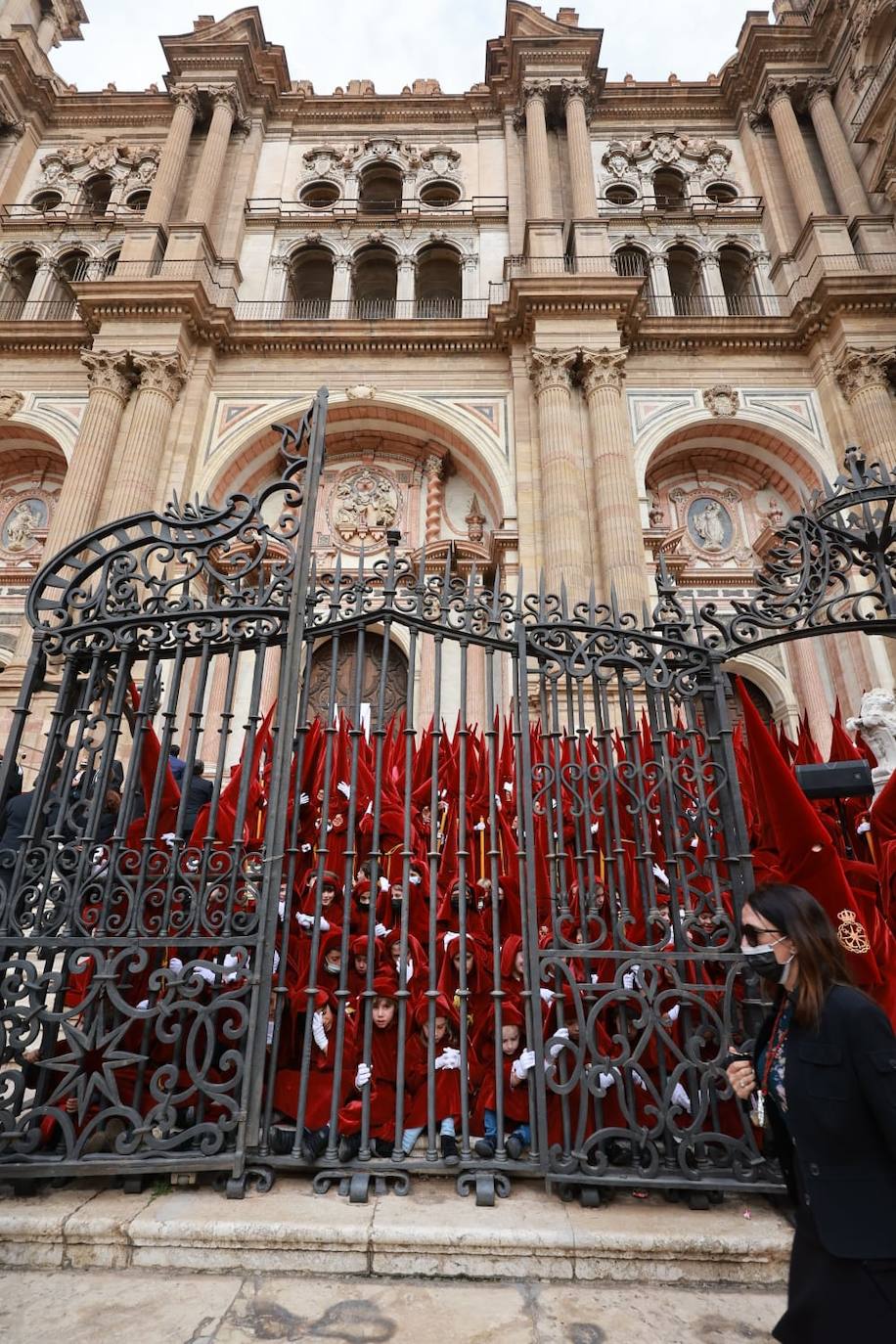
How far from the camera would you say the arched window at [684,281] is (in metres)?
15.5

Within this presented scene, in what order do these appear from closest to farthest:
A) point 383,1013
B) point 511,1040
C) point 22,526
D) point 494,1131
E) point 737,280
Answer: point 494,1131 → point 511,1040 → point 383,1013 → point 22,526 → point 737,280

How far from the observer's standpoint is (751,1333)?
233 centimetres

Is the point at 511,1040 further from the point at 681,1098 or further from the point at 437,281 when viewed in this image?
the point at 437,281

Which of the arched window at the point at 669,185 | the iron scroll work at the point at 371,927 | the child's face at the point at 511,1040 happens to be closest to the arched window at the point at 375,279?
the arched window at the point at 669,185

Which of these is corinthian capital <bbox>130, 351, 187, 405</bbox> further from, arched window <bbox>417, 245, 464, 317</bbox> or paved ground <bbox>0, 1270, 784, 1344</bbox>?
paved ground <bbox>0, 1270, 784, 1344</bbox>

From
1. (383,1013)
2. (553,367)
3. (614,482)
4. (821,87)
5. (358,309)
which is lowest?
(383,1013)

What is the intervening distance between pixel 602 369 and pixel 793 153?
8.41 meters

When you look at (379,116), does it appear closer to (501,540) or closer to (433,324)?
(433,324)

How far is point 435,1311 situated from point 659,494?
13.6m

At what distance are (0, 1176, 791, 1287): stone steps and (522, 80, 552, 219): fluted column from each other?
54.5ft

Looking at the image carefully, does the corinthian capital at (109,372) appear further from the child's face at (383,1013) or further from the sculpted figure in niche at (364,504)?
the child's face at (383,1013)

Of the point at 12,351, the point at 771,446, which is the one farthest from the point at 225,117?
the point at 771,446

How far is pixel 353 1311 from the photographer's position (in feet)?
7.85

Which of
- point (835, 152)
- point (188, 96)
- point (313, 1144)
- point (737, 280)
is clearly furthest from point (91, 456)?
point (835, 152)
